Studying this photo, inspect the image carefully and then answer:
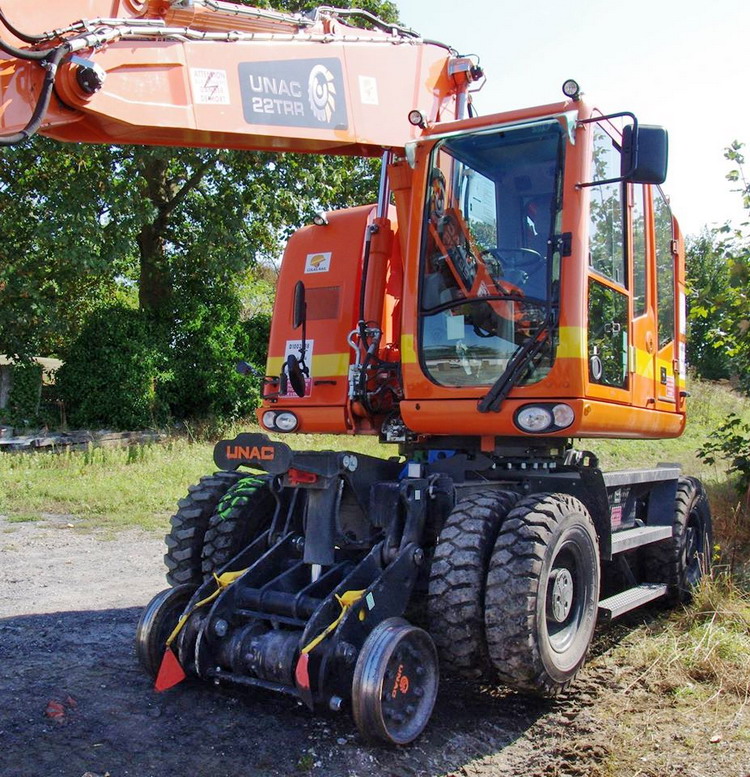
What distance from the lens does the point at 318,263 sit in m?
5.76

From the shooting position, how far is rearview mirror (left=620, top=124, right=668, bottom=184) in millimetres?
4371

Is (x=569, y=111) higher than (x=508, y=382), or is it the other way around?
(x=569, y=111)

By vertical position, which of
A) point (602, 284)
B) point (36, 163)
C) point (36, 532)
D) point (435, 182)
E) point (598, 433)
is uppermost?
point (36, 163)

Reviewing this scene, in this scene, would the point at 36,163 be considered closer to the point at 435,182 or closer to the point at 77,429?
the point at 77,429

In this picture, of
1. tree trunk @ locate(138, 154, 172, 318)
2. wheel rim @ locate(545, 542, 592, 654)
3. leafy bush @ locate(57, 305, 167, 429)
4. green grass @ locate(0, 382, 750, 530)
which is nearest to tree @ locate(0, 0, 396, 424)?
tree trunk @ locate(138, 154, 172, 318)

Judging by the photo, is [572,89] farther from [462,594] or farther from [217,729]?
[217,729]

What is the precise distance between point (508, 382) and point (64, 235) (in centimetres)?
1080

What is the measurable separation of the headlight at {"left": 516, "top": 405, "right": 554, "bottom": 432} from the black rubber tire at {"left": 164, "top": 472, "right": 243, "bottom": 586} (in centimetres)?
207

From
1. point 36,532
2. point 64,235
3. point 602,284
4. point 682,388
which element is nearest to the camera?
point 602,284

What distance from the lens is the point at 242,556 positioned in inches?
193

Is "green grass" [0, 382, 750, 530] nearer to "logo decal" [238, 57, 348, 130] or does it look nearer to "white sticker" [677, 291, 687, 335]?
"white sticker" [677, 291, 687, 335]

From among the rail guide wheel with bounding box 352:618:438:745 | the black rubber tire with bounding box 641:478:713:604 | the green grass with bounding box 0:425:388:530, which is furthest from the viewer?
the green grass with bounding box 0:425:388:530

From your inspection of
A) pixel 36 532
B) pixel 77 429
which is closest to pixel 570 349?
pixel 36 532

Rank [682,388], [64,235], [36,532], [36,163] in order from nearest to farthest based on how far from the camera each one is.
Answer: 1. [682,388]
2. [36,532]
3. [64,235]
4. [36,163]
